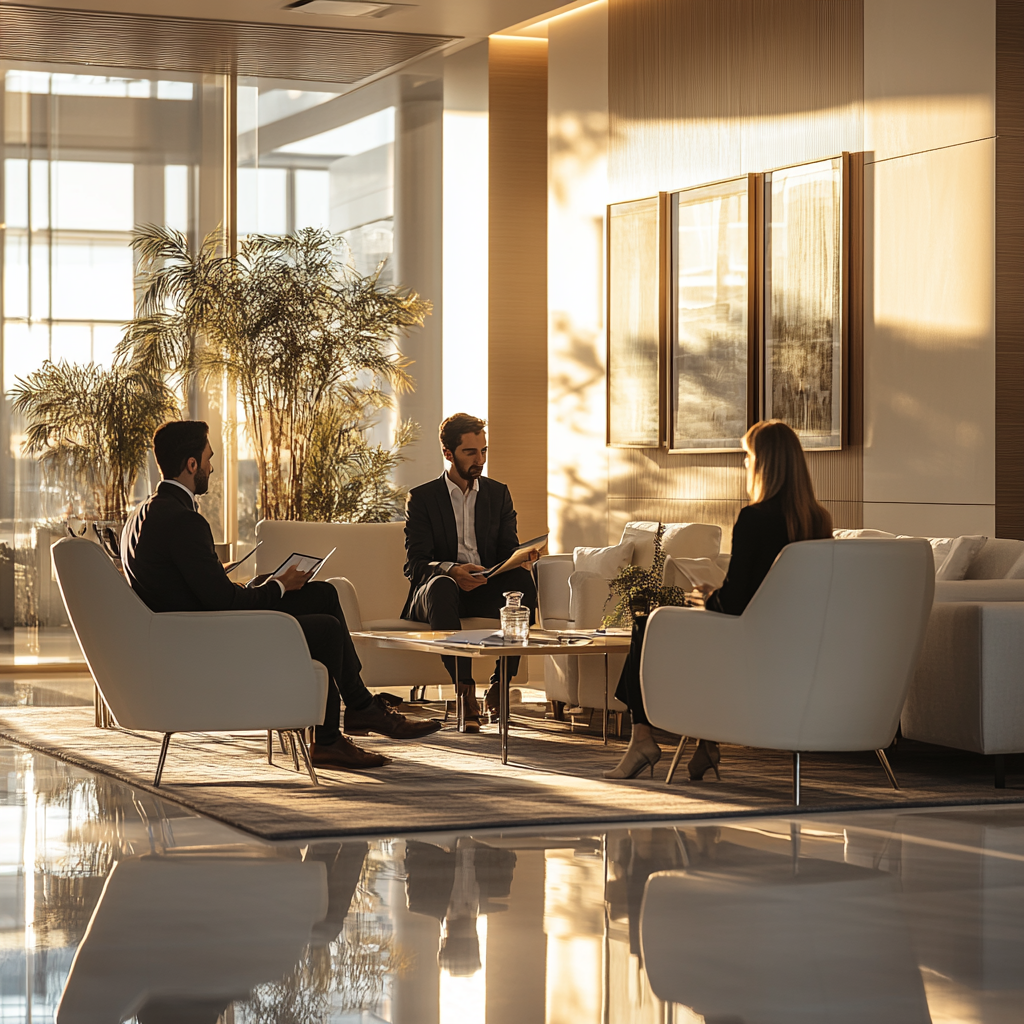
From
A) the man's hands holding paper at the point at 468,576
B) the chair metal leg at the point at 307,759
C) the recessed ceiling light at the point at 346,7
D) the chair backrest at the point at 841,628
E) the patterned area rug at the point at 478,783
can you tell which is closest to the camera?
the patterned area rug at the point at 478,783

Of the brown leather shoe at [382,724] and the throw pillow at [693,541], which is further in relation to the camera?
the throw pillow at [693,541]

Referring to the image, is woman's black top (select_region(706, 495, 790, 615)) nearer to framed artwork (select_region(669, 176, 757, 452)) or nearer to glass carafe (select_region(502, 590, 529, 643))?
glass carafe (select_region(502, 590, 529, 643))

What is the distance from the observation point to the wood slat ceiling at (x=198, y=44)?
9.62 metres

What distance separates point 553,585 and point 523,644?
6.89 feet

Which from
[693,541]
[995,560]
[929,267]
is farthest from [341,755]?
[929,267]

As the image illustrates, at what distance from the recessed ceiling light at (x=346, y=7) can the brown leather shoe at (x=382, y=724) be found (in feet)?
14.0

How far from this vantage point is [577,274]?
400 inches

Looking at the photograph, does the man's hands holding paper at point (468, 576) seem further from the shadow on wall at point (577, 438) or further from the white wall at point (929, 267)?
the shadow on wall at point (577, 438)

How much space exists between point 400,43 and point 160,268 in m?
2.04

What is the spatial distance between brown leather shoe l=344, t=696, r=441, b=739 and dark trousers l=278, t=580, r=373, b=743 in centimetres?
7

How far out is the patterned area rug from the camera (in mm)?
5191

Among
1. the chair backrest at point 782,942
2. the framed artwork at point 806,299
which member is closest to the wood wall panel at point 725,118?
the framed artwork at point 806,299

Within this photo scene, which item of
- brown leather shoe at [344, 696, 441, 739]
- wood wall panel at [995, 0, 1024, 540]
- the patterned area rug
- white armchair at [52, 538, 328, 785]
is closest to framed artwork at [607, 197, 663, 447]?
wood wall panel at [995, 0, 1024, 540]

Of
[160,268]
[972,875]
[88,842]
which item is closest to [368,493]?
[160,268]
